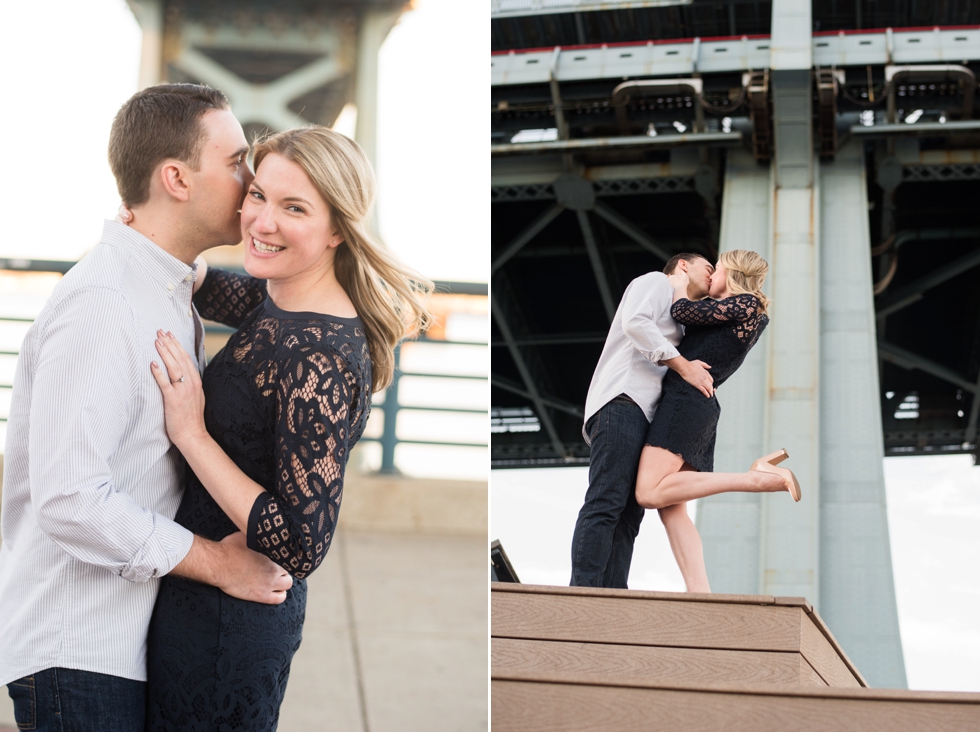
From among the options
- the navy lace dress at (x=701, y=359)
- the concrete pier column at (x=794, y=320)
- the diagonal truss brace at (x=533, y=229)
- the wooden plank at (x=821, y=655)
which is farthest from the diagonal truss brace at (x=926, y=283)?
the wooden plank at (x=821, y=655)

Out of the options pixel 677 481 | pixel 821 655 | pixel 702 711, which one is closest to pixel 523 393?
pixel 677 481

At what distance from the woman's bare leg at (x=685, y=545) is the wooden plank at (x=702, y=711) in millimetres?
1244

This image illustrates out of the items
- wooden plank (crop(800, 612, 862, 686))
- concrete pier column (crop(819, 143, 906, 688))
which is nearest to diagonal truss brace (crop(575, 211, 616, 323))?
concrete pier column (crop(819, 143, 906, 688))

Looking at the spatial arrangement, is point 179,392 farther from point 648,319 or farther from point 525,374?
point 525,374

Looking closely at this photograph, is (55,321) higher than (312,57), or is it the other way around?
(312,57)

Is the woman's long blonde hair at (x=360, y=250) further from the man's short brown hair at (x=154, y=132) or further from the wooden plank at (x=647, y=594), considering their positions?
the wooden plank at (x=647, y=594)

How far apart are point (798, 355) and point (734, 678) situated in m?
6.55

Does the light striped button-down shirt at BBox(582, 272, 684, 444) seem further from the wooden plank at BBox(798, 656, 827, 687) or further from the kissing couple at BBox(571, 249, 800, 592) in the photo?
the wooden plank at BBox(798, 656, 827, 687)

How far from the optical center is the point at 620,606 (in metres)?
3.21

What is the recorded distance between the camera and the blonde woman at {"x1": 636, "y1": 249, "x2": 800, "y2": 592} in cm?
379

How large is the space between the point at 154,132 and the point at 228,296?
585mm

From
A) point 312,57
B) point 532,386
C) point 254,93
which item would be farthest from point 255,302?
point 312,57

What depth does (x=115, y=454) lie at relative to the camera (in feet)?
6.73

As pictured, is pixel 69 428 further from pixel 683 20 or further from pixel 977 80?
pixel 683 20
